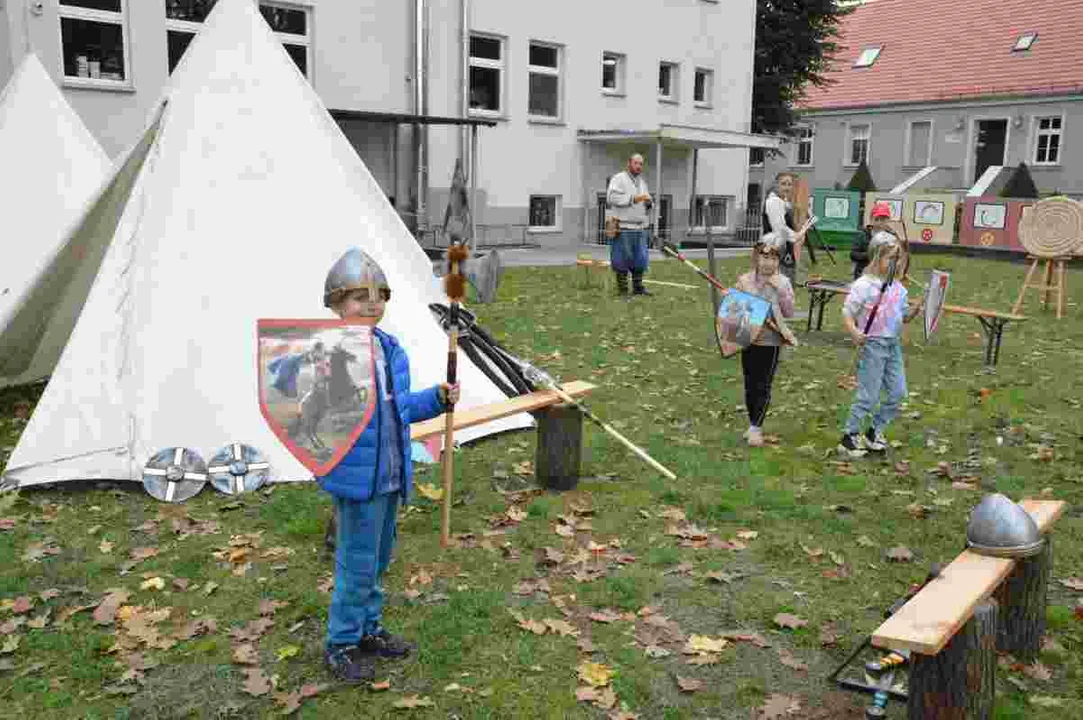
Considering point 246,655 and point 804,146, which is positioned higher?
point 804,146

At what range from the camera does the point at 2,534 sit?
5.18 meters

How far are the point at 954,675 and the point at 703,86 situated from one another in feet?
83.8

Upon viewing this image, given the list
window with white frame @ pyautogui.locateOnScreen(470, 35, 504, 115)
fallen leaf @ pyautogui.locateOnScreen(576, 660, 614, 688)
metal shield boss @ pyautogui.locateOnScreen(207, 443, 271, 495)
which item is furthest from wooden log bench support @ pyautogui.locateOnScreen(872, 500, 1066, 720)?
window with white frame @ pyautogui.locateOnScreen(470, 35, 504, 115)

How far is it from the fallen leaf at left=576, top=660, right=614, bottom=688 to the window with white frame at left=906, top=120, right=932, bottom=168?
3633 cm

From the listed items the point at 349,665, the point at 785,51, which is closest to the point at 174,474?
the point at 349,665

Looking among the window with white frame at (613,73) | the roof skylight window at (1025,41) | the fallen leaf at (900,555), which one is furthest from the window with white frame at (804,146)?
the fallen leaf at (900,555)

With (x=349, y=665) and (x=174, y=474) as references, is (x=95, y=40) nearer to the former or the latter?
(x=174, y=474)

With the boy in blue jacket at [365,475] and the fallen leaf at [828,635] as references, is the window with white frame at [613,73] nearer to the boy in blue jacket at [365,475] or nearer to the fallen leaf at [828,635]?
the fallen leaf at [828,635]

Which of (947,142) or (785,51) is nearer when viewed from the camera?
(785,51)

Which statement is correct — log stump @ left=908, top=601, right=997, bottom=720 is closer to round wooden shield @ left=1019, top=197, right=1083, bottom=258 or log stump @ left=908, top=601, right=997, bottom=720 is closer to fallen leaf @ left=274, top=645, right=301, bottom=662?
fallen leaf @ left=274, top=645, right=301, bottom=662

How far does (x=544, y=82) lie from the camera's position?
23062 mm

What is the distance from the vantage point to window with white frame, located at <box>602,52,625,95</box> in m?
24.4

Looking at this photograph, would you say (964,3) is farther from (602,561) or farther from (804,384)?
(602,561)

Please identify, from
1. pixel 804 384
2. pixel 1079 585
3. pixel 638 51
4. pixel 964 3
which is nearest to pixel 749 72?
pixel 638 51
